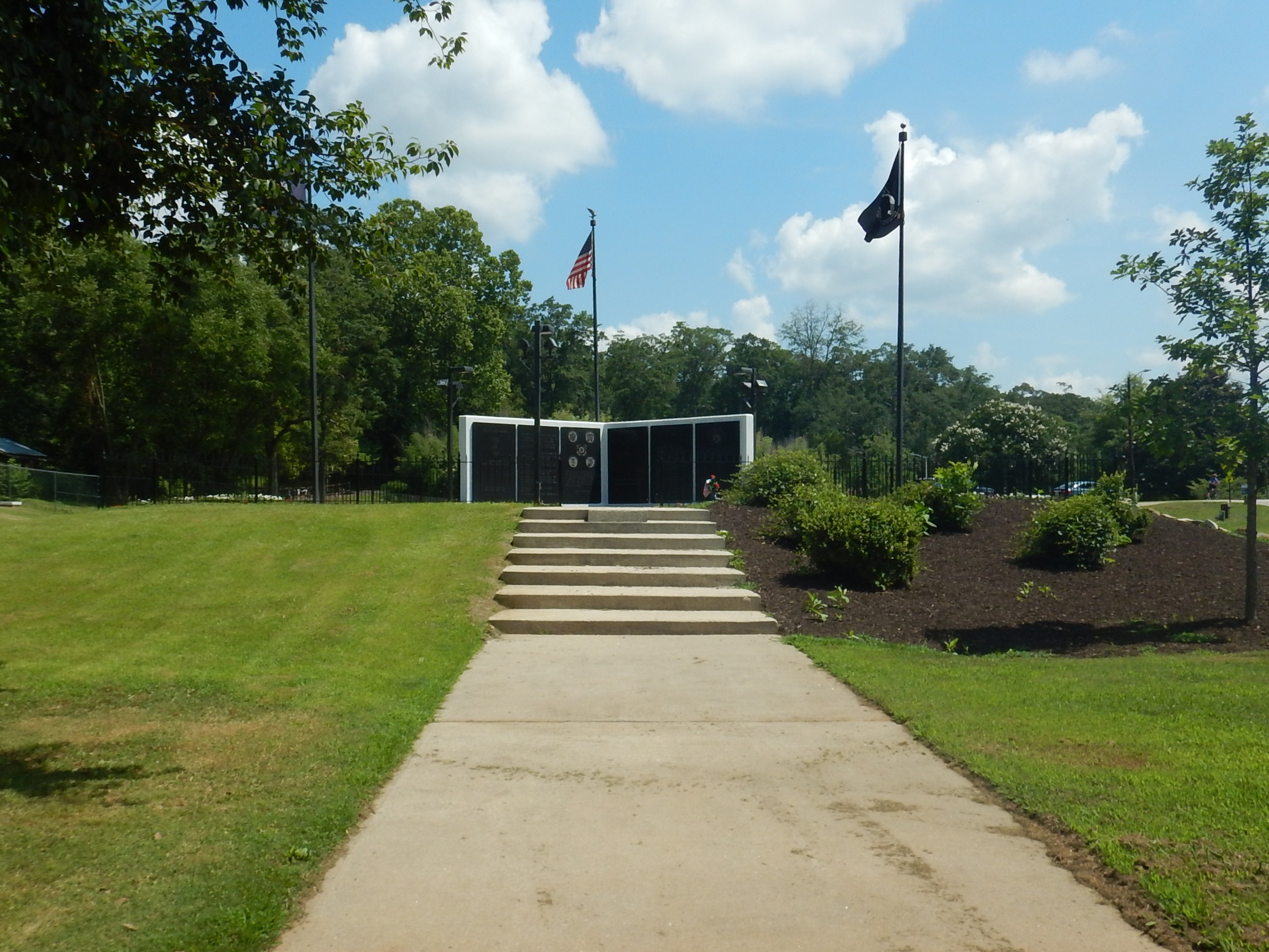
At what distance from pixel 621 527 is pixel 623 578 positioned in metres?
2.56

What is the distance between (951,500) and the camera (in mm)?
16109

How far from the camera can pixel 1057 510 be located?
1423cm

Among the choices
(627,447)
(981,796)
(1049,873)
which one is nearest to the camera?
(1049,873)

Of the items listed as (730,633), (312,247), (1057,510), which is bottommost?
(730,633)

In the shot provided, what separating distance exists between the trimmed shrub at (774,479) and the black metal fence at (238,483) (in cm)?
1179

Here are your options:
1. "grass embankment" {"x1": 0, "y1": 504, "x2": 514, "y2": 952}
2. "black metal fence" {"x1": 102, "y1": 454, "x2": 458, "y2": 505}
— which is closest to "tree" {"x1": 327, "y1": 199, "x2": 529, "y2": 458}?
"black metal fence" {"x1": 102, "y1": 454, "x2": 458, "y2": 505}

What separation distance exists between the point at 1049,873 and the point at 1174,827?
30.8 inches

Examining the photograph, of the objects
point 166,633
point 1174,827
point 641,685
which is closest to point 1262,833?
point 1174,827

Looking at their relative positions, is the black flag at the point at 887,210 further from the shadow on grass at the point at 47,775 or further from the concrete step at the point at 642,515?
the shadow on grass at the point at 47,775

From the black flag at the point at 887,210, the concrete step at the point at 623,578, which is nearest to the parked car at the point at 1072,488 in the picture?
the black flag at the point at 887,210

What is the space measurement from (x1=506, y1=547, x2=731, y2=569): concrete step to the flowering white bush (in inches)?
1658

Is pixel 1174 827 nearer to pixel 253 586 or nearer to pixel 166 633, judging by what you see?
pixel 166 633

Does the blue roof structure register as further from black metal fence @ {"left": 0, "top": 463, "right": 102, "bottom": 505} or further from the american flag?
the american flag

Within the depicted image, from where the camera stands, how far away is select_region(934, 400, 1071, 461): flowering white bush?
2100 inches
